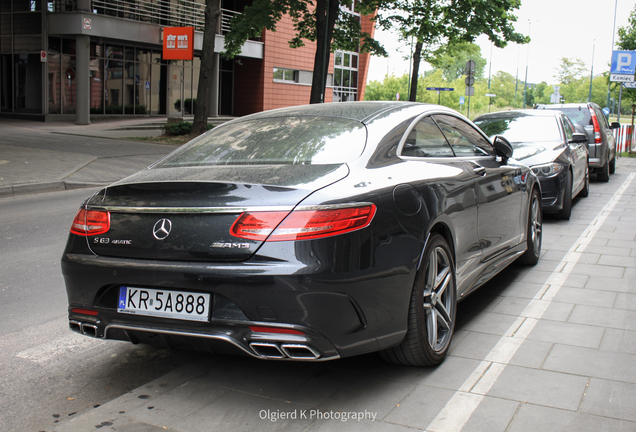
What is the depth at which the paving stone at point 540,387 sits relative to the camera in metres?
3.11

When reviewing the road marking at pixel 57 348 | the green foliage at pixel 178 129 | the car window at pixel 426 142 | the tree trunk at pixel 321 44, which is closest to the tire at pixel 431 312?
the car window at pixel 426 142

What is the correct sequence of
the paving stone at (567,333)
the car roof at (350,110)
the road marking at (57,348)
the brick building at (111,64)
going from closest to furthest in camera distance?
the road marking at (57,348) → the car roof at (350,110) → the paving stone at (567,333) → the brick building at (111,64)

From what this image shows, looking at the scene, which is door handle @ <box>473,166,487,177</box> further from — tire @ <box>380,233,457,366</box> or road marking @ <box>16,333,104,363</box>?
road marking @ <box>16,333,104,363</box>

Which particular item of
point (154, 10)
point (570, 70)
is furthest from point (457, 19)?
point (570, 70)

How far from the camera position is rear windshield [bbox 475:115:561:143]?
9430 mm

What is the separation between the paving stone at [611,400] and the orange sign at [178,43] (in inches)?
995

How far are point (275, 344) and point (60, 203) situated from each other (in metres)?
7.70

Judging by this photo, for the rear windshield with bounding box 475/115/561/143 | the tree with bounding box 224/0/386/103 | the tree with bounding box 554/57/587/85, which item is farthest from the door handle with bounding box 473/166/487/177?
the tree with bounding box 554/57/587/85

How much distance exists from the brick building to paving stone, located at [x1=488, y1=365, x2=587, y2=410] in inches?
1005

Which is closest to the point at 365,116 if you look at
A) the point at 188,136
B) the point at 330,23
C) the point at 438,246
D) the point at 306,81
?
the point at 438,246

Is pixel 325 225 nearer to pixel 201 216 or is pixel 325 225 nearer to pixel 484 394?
pixel 201 216

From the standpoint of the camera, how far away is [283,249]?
2773mm

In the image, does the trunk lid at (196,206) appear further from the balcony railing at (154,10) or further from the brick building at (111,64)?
the balcony railing at (154,10)

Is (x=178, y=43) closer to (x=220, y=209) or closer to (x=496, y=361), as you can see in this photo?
(x=496, y=361)
